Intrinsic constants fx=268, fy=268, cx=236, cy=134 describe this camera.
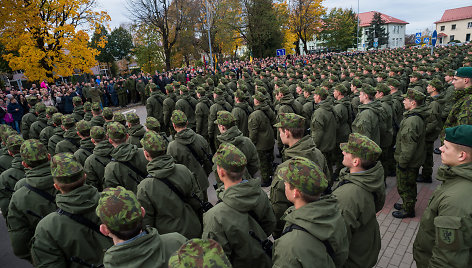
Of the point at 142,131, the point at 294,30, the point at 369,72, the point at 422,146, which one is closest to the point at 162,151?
the point at 142,131

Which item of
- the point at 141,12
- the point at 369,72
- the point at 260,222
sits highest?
the point at 141,12

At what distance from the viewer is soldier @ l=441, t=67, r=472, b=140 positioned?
4.89 meters

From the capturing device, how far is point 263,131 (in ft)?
22.2

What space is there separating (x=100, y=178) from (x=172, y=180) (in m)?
1.95

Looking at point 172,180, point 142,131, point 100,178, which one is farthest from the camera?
point 142,131

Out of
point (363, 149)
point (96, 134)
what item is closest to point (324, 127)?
point (363, 149)

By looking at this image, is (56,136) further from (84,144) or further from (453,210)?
(453,210)

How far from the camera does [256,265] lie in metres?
2.73

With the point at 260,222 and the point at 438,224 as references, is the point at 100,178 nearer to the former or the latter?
the point at 260,222

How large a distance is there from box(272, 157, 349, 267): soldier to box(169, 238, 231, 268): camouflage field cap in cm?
86

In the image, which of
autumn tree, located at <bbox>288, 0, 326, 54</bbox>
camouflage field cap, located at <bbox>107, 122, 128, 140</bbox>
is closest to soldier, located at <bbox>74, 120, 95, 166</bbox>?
camouflage field cap, located at <bbox>107, 122, 128, 140</bbox>

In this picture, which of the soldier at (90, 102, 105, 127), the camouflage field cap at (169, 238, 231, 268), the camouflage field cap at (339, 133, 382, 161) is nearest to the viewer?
the camouflage field cap at (169, 238, 231, 268)

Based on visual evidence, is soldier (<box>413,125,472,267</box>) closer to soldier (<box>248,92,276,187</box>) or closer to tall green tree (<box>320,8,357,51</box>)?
soldier (<box>248,92,276,187</box>)

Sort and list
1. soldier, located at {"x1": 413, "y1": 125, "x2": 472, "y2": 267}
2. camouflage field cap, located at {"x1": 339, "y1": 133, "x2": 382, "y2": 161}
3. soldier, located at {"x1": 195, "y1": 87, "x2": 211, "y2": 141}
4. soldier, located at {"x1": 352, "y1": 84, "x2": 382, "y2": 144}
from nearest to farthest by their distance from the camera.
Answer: soldier, located at {"x1": 413, "y1": 125, "x2": 472, "y2": 267}
camouflage field cap, located at {"x1": 339, "y1": 133, "x2": 382, "y2": 161}
soldier, located at {"x1": 352, "y1": 84, "x2": 382, "y2": 144}
soldier, located at {"x1": 195, "y1": 87, "x2": 211, "y2": 141}
